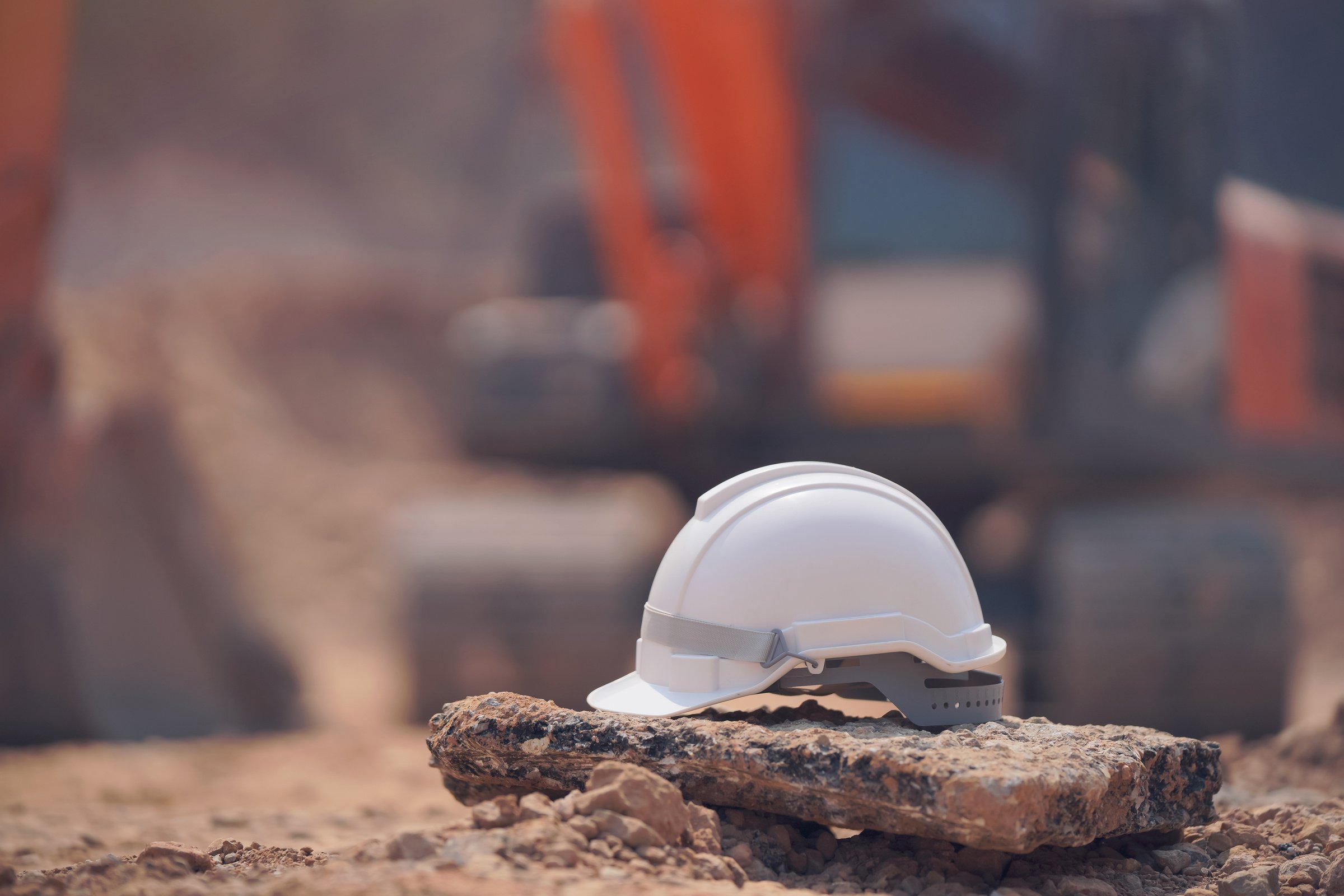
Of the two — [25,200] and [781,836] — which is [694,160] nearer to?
[25,200]

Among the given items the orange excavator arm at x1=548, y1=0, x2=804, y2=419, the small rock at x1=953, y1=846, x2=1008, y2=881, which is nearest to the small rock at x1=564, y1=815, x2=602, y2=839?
the small rock at x1=953, y1=846, x2=1008, y2=881

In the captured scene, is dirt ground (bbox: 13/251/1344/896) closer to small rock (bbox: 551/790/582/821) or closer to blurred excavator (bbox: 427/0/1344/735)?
small rock (bbox: 551/790/582/821)

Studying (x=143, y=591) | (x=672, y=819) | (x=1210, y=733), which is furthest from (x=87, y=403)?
(x=1210, y=733)

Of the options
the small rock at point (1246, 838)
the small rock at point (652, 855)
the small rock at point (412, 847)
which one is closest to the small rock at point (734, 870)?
the small rock at point (652, 855)

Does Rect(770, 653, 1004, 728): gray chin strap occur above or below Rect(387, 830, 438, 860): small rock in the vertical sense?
above

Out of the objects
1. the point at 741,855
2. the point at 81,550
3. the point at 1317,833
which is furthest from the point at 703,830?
the point at 81,550

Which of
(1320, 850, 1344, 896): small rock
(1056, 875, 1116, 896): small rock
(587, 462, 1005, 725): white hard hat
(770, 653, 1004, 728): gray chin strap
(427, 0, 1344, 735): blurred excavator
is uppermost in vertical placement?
(427, 0, 1344, 735): blurred excavator

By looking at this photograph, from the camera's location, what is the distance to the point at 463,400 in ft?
22.5

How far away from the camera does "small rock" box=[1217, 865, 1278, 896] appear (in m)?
2.43

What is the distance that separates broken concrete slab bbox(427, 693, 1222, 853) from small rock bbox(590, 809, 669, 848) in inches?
7.0

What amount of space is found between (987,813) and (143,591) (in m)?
5.75

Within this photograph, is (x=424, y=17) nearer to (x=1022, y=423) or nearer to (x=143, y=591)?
(x=143, y=591)

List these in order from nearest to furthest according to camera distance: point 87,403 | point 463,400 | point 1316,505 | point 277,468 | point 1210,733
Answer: point 1210,733, point 87,403, point 463,400, point 1316,505, point 277,468

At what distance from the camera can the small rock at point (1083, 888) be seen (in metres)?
2.42
